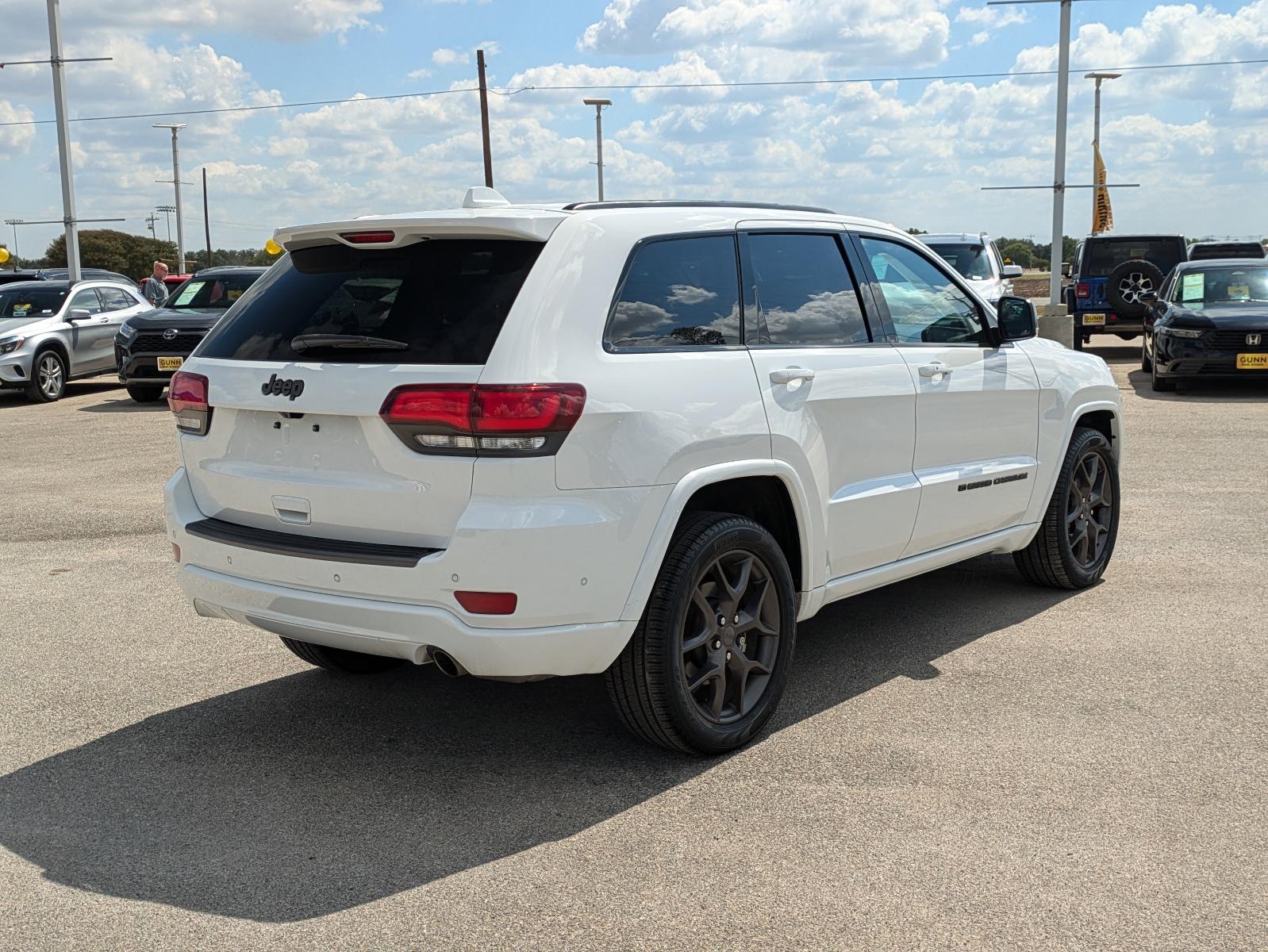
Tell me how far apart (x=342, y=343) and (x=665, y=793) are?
5.57ft

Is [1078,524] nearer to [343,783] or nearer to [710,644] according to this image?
[710,644]

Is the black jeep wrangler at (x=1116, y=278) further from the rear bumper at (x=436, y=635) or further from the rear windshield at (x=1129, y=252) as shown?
the rear bumper at (x=436, y=635)

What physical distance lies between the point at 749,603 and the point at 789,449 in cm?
54

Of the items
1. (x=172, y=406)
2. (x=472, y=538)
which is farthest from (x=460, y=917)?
(x=172, y=406)

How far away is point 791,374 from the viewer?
4543mm

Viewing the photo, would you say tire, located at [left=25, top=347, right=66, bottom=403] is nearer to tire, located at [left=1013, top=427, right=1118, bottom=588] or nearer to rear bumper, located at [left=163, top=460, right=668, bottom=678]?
tire, located at [left=1013, top=427, right=1118, bottom=588]

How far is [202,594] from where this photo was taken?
441 cm

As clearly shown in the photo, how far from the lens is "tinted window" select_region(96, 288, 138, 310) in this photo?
1925cm

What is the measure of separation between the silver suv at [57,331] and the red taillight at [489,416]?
15.4 metres

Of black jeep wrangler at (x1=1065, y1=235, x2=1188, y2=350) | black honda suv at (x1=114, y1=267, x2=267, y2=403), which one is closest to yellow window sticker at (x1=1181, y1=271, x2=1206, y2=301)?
black jeep wrangler at (x1=1065, y1=235, x2=1188, y2=350)

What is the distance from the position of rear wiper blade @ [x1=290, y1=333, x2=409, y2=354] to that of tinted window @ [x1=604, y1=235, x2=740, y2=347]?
647 mm

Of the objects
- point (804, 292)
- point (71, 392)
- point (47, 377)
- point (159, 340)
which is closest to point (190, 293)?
point (159, 340)

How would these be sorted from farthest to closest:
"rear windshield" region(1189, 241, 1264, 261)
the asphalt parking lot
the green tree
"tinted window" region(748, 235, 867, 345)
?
the green tree
"rear windshield" region(1189, 241, 1264, 261)
"tinted window" region(748, 235, 867, 345)
the asphalt parking lot

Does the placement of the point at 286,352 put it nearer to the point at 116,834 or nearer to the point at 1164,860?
the point at 116,834
